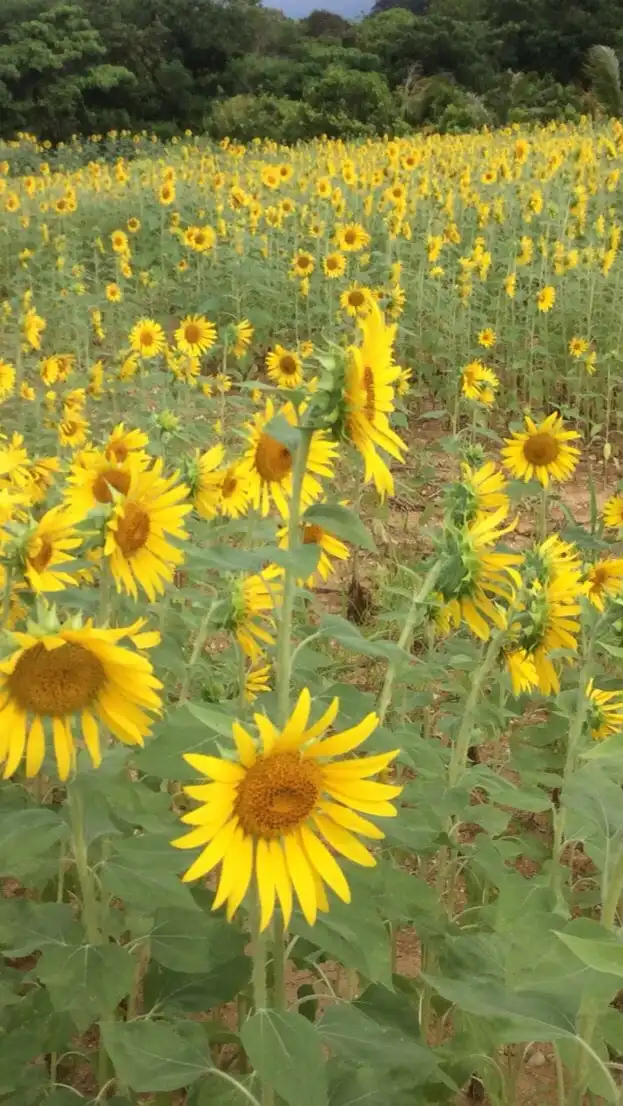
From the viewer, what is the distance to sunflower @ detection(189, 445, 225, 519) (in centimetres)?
207

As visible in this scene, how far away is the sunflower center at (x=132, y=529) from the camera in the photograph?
1.53 metres

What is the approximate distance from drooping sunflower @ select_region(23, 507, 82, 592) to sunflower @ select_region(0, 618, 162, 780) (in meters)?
0.24

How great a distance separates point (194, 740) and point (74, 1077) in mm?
976

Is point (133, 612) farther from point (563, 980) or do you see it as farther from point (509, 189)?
point (509, 189)

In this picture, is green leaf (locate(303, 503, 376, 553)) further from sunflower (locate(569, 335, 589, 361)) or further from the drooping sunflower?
sunflower (locate(569, 335, 589, 361))

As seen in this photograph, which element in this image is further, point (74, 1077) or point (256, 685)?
point (256, 685)

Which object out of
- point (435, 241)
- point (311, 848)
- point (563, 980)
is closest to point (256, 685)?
point (311, 848)

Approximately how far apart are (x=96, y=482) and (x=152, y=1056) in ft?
3.06

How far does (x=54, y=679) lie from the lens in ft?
Answer: 3.81

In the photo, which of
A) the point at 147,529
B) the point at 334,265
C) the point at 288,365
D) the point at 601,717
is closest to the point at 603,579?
the point at 601,717

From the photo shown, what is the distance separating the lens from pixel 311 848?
1051 millimetres

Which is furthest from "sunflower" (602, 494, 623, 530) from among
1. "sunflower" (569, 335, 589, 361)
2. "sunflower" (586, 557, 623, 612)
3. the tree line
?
the tree line

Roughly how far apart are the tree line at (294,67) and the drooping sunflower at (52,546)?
720 inches

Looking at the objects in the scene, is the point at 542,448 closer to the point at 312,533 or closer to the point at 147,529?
the point at 312,533
